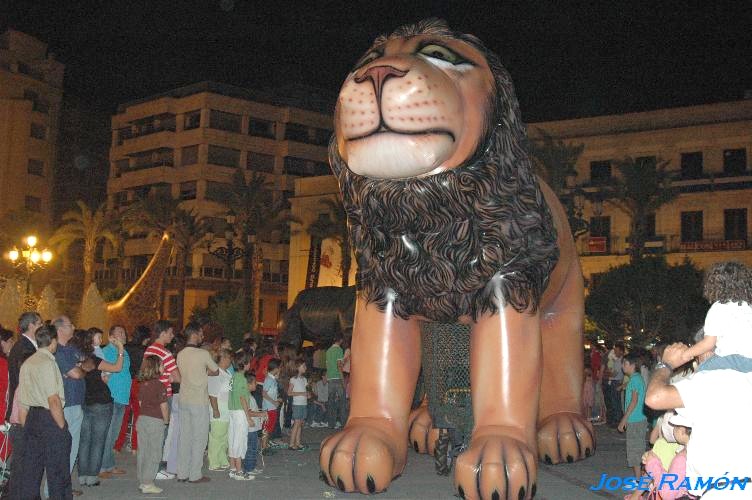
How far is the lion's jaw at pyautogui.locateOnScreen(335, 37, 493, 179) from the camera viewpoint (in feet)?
13.4

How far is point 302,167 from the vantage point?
50219 mm

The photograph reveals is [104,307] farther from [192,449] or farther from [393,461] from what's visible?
[393,461]

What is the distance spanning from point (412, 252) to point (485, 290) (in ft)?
1.50

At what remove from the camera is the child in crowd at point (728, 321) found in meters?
2.78

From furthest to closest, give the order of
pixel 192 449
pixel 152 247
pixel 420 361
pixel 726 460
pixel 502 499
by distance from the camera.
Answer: pixel 152 247 → pixel 192 449 → pixel 420 361 → pixel 502 499 → pixel 726 460

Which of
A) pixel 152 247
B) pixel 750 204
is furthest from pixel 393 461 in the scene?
pixel 152 247

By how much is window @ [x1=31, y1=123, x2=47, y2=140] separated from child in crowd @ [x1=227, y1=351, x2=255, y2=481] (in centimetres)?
4208

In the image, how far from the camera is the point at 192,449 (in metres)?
7.07

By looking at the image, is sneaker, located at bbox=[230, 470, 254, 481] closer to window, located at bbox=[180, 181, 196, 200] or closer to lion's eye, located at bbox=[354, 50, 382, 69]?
lion's eye, located at bbox=[354, 50, 382, 69]

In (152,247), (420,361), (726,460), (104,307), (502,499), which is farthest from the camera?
(152,247)

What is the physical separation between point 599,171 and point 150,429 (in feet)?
99.9

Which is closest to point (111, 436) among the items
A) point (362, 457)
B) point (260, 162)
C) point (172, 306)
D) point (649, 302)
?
point (362, 457)

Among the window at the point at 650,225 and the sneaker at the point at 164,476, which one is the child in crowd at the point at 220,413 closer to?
the sneaker at the point at 164,476

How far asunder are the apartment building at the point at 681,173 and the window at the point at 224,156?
20010 mm
